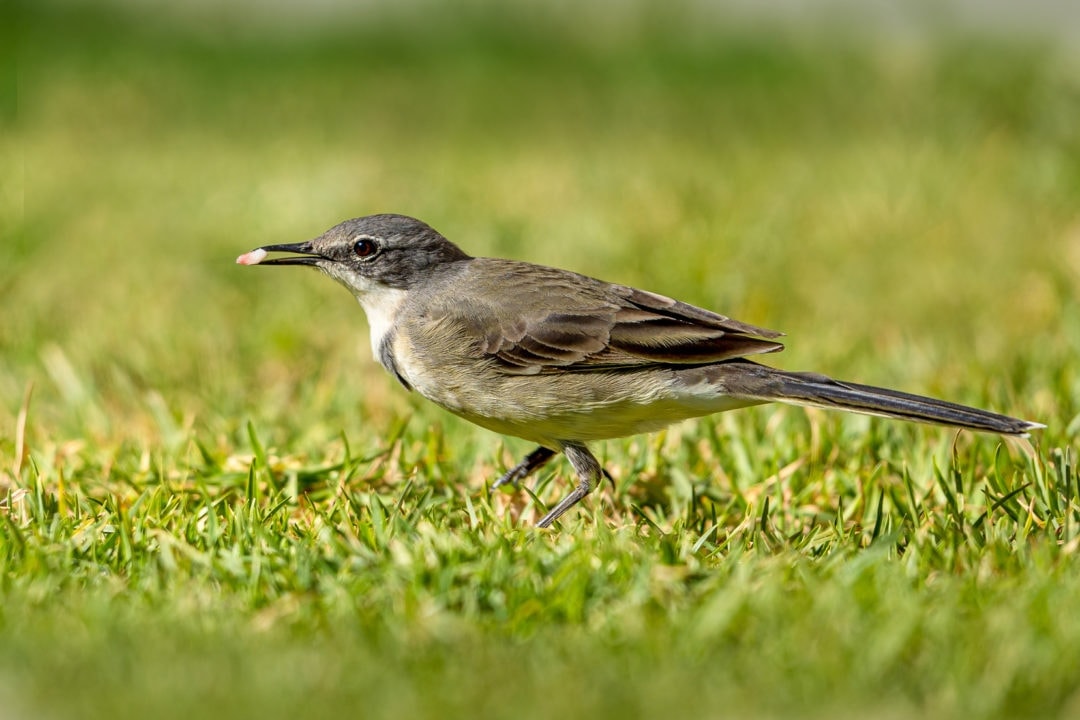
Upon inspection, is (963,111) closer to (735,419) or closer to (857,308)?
(857,308)

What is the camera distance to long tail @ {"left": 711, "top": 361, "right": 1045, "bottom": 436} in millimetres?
4629

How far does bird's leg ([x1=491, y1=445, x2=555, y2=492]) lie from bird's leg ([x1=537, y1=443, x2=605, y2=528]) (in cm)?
19

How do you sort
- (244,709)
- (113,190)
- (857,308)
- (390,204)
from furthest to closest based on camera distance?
(113,190)
(390,204)
(857,308)
(244,709)

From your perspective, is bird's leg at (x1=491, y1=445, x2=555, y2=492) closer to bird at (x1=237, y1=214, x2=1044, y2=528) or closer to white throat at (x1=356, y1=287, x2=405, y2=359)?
bird at (x1=237, y1=214, x2=1044, y2=528)

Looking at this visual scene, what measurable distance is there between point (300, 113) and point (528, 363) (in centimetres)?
903

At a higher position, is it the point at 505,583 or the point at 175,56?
the point at 175,56

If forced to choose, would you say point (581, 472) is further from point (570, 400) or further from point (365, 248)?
point (365, 248)

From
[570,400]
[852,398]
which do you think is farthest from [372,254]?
[852,398]

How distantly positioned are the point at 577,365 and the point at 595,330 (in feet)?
0.50

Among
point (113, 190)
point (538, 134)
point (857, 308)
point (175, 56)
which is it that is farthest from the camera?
point (175, 56)

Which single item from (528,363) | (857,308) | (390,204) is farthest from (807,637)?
(390,204)

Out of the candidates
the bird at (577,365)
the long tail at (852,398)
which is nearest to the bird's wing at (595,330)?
the bird at (577,365)

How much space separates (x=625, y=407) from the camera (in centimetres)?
520

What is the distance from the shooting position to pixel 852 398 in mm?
4852
